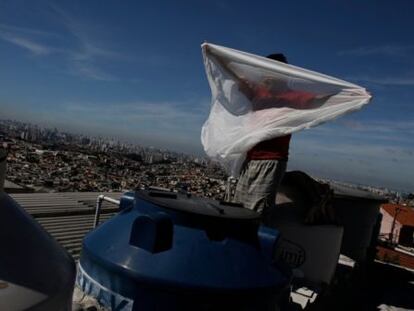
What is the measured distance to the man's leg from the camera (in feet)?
10.6

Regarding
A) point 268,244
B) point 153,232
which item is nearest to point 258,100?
point 268,244

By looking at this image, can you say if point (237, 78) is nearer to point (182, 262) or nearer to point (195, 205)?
point (195, 205)

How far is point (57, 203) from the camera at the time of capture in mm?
5719

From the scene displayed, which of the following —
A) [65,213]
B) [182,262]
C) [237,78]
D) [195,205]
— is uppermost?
[237,78]

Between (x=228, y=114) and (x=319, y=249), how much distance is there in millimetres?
Result: 1324

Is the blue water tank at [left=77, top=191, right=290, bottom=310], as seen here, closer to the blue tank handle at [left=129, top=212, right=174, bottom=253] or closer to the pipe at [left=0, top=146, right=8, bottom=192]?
the blue tank handle at [left=129, top=212, right=174, bottom=253]

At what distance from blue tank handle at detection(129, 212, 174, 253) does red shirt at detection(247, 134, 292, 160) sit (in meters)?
1.45

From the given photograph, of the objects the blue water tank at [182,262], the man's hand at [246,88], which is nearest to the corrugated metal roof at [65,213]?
the blue water tank at [182,262]

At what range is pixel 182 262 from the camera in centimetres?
196

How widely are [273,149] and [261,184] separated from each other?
0.91ft

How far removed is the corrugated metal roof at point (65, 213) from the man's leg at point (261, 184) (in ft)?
5.17

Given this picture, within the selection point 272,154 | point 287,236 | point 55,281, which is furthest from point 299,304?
point 55,281

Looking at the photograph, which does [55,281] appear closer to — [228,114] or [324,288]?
[228,114]

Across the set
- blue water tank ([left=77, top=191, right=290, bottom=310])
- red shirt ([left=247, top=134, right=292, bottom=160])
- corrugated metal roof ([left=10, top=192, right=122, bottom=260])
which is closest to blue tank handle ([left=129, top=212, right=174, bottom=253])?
blue water tank ([left=77, top=191, right=290, bottom=310])
